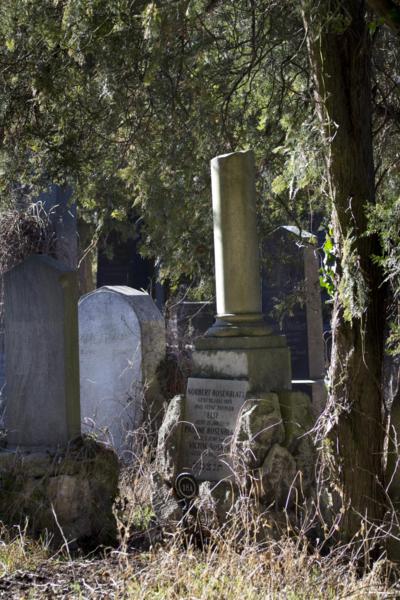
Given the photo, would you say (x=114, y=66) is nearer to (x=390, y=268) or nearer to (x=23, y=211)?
(x=390, y=268)

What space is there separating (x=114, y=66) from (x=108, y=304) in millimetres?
4279

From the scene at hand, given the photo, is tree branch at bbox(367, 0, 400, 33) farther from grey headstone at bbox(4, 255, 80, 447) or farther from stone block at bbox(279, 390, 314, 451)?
grey headstone at bbox(4, 255, 80, 447)

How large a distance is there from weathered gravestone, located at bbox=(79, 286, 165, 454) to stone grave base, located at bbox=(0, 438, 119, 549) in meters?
3.56

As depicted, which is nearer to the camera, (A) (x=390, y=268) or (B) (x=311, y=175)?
(A) (x=390, y=268)

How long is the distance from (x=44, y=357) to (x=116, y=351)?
3.73 meters

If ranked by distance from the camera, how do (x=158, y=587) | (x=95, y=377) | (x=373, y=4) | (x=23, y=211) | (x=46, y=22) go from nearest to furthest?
(x=373, y=4) < (x=158, y=587) < (x=46, y=22) < (x=95, y=377) < (x=23, y=211)

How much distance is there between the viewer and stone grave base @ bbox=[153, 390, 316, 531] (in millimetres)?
6367

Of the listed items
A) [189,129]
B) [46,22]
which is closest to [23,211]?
[189,129]

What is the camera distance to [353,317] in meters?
5.21

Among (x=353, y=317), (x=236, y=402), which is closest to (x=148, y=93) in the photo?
(x=236, y=402)

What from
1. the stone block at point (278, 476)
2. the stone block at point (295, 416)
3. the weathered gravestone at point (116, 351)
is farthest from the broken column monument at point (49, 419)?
the weathered gravestone at point (116, 351)

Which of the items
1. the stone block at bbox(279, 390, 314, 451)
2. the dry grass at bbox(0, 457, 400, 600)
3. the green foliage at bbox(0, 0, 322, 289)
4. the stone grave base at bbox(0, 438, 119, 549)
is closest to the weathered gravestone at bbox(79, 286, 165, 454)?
the green foliage at bbox(0, 0, 322, 289)

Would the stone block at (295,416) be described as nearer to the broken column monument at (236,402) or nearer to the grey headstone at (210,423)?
the broken column monument at (236,402)

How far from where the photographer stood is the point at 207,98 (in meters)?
7.97
